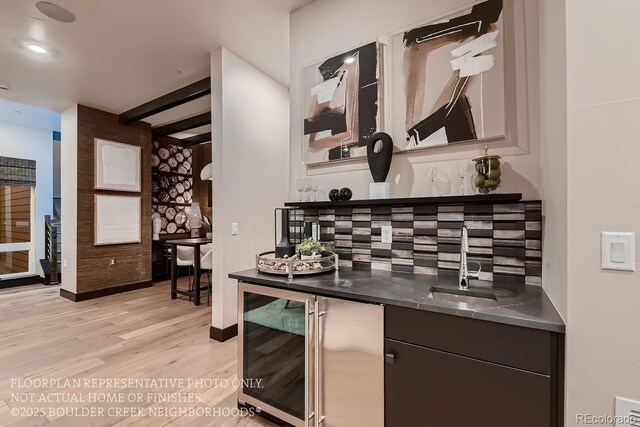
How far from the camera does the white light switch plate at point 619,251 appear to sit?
848 millimetres

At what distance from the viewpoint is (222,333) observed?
9.55 ft

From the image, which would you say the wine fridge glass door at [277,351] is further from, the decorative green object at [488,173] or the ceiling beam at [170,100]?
the ceiling beam at [170,100]

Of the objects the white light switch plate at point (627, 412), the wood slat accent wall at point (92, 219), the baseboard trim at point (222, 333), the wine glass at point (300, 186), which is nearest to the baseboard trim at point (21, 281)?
the wood slat accent wall at point (92, 219)

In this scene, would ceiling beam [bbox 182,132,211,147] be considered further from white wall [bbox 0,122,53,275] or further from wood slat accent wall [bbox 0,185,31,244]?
wood slat accent wall [bbox 0,185,31,244]

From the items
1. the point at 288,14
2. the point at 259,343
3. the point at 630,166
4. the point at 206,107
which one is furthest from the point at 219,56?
the point at 630,166

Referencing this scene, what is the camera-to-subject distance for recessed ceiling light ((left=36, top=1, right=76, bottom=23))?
7.49 feet

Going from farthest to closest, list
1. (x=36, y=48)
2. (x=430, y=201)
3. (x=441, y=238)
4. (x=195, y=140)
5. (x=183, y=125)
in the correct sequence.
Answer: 1. (x=195, y=140)
2. (x=183, y=125)
3. (x=36, y=48)
4. (x=441, y=238)
5. (x=430, y=201)

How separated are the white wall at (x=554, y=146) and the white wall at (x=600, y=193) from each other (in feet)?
0.13

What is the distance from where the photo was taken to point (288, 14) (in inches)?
98.1

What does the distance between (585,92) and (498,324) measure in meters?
0.80

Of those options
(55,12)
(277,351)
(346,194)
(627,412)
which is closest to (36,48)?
(55,12)

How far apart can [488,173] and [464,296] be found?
630 mm

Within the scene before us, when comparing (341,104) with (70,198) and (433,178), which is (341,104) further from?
(70,198)

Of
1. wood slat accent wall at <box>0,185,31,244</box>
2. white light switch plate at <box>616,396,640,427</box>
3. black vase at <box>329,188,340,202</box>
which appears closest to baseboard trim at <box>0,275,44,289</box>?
wood slat accent wall at <box>0,185,31,244</box>
